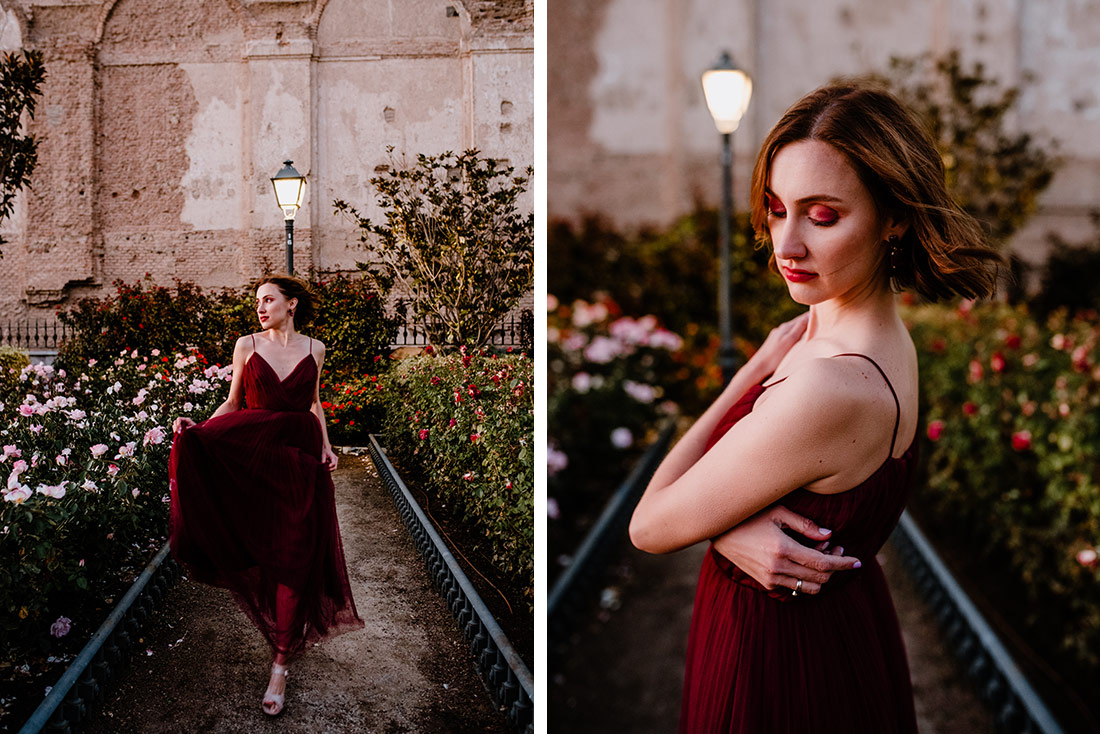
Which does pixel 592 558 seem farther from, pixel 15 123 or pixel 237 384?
pixel 15 123

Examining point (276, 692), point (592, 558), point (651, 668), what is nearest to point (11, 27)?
point (276, 692)

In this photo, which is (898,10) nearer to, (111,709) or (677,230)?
(677,230)

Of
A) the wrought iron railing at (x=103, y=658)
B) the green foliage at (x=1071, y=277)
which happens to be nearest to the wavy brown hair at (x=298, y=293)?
the wrought iron railing at (x=103, y=658)

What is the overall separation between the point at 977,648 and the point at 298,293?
215cm

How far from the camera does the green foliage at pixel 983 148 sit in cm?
262

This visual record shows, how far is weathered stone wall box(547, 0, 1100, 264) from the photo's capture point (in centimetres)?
263

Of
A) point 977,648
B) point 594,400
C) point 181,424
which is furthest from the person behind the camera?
point 594,400

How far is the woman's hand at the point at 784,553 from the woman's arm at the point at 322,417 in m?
1.22

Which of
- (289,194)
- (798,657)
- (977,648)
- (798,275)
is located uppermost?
(289,194)

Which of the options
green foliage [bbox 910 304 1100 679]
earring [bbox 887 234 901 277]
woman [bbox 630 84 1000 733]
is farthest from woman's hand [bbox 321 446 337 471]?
green foliage [bbox 910 304 1100 679]

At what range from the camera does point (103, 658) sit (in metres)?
1.57

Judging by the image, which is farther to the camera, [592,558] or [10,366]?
[592,558]

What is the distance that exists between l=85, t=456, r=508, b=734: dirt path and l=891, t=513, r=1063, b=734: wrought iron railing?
4.20 ft

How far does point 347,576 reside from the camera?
1.85 metres
